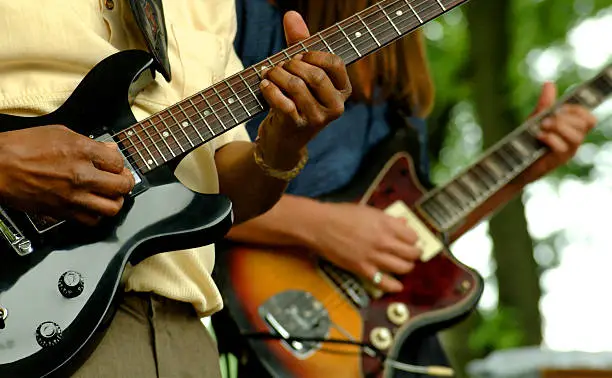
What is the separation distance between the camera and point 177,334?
4.94ft

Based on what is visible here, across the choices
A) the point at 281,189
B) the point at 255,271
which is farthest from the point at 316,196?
the point at 281,189

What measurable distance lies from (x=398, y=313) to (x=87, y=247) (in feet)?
3.96

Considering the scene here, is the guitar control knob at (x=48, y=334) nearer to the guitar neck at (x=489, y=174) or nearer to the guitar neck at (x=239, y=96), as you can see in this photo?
the guitar neck at (x=239, y=96)

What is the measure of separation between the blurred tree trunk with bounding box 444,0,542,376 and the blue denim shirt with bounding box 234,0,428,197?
3.69 metres

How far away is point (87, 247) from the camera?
137 centimetres

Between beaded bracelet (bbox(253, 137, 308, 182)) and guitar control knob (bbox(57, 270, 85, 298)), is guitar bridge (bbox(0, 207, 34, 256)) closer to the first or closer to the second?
guitar control knob (bbox(57, 270, 85, 298))

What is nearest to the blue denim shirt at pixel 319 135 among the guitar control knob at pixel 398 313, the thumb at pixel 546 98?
the guitar control knob at pixel 398 313

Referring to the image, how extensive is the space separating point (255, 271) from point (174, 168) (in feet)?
2.62

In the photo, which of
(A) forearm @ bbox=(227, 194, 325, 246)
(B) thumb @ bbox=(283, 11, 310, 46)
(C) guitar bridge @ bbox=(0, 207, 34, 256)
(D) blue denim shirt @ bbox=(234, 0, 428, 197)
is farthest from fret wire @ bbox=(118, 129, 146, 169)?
(D) blue denim shirt @ bbox=(234, 0, 428, 197)

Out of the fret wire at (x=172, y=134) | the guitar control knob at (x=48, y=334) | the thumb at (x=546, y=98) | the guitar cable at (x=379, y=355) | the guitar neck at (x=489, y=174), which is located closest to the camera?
the guitar control knob at (x=48, y=334)

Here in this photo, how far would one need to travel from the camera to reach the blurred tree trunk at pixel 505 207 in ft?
20.9

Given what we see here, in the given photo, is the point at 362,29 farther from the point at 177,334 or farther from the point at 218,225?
the point at 177,334

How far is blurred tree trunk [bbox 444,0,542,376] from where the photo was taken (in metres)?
6.38

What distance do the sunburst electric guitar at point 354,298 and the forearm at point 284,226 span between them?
0.03 metres
